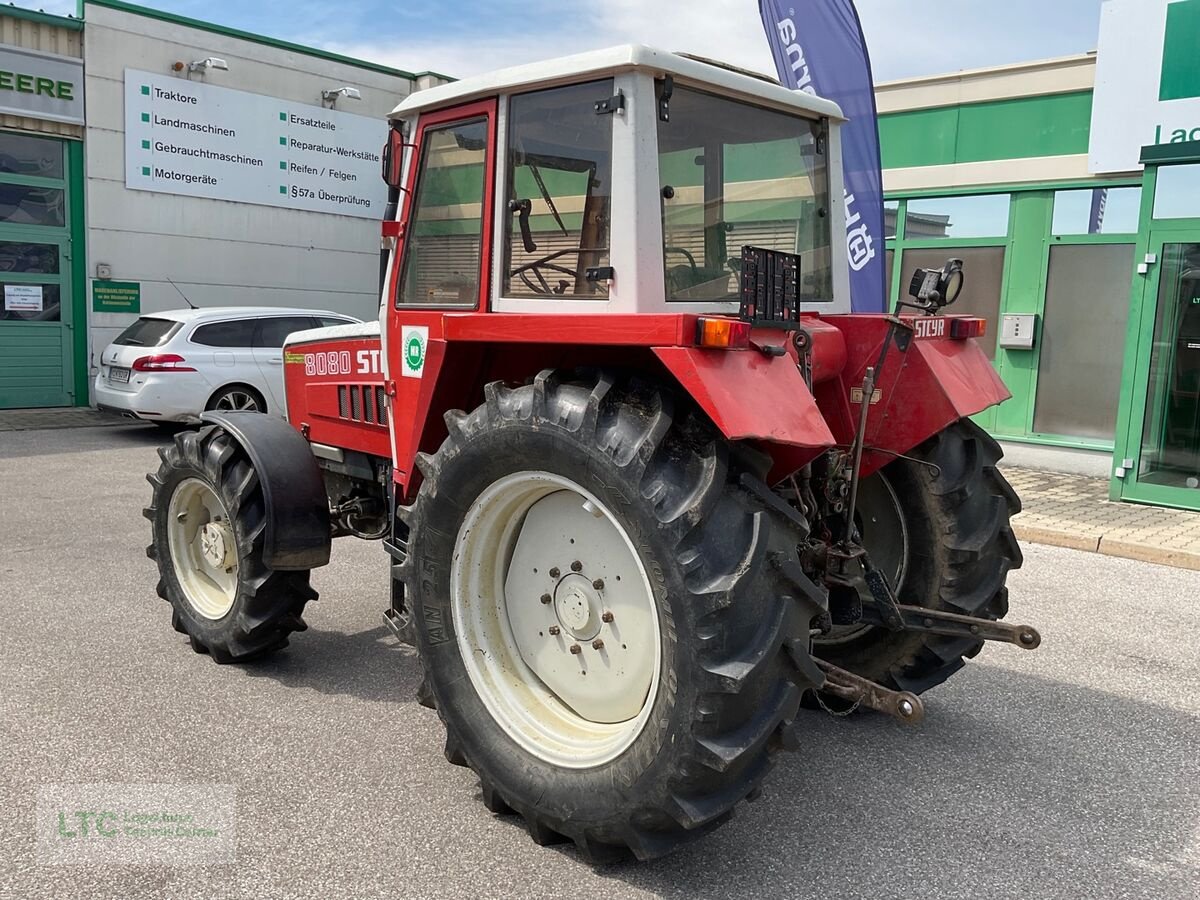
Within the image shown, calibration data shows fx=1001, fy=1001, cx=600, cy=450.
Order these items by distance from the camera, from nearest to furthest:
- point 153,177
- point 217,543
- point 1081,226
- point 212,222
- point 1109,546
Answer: point 217,543, point 1109,546, point 1081,226, point 153,177, point 212,222

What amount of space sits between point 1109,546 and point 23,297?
1371cm

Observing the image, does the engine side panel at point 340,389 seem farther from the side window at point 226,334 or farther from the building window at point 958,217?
the building window at point 958,217

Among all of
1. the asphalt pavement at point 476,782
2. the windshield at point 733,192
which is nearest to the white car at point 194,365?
the asphalt pavement at point 476,782

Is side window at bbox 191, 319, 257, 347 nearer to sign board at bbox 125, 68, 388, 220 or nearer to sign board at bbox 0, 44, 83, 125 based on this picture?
sign board at bbox 125, 68, 388, 220

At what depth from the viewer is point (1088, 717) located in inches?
168

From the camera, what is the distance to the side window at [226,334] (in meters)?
11.7

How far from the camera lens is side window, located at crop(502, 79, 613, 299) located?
3.19 metres

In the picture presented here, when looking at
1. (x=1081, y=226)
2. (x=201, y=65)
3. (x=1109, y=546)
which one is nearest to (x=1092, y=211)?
(x=1081, y=226)

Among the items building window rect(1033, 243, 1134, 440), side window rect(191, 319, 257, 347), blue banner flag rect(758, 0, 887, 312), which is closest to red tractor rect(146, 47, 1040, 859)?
blue banner flag rect(758, 0, 887, 312)

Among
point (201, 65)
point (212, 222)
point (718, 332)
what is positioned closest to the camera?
point (718, 332)

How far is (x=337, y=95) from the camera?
1659 cm

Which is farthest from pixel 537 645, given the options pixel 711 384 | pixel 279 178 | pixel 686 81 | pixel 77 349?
pixel 279 178

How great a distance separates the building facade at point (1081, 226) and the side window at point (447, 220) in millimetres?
7390

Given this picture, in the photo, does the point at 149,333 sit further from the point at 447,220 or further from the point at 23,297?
the point at 447,220
